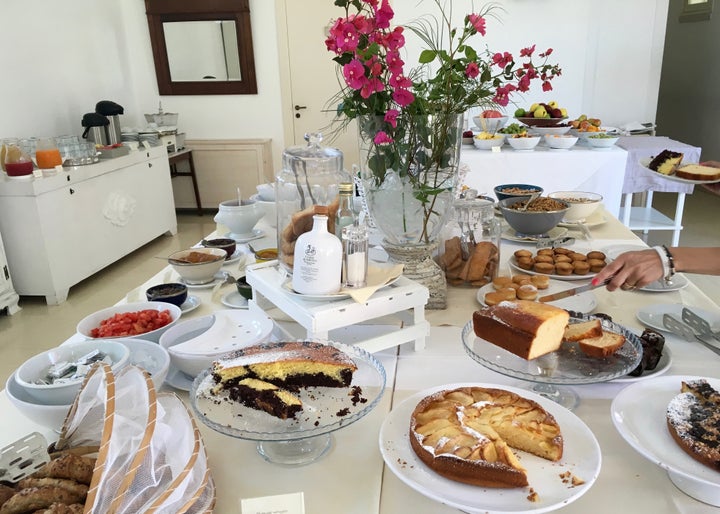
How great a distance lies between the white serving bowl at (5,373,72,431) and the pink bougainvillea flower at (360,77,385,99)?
78 centimetres

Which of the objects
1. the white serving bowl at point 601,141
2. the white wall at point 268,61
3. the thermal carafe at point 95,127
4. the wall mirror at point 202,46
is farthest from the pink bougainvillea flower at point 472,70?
the wall mirror at point 202,46

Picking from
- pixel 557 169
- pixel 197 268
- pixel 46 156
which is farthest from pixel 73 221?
pixel 557 169

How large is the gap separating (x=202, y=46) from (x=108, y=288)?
2.64 meters

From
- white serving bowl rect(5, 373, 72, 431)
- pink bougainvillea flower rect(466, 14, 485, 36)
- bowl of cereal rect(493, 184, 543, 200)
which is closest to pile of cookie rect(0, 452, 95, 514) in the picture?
white serving bowl rect(5, 373, 72, 431)

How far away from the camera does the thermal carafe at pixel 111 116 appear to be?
4.36 meters

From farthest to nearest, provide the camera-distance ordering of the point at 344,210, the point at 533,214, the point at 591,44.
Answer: the point at 591,44
the point at 533,214
the point at 344,210

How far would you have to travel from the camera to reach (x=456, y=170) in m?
1.34

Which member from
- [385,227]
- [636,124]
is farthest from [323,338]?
[636,124]

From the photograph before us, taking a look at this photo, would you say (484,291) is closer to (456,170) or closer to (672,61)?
(456,170)

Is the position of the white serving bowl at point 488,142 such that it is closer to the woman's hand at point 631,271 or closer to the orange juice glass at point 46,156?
the woman's hand at point 631,271

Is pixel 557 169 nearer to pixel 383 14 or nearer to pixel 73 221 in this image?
pixel 383 14

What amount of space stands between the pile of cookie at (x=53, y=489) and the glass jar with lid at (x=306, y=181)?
605 millimetres

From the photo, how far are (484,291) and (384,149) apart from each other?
471 millimetres

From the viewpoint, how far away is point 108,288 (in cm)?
368
